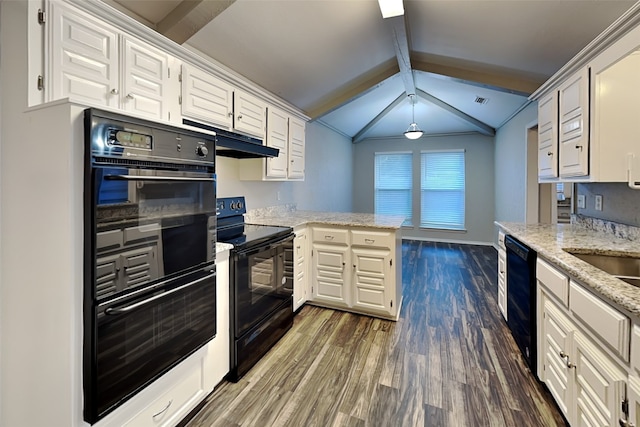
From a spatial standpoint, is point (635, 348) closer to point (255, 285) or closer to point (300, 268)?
point (255, 285)

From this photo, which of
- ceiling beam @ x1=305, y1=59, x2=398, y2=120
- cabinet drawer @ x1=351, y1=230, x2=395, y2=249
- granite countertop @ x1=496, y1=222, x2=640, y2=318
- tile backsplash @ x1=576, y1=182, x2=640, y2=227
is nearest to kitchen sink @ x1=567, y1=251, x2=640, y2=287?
granite countertop @ x1=496, y1=222, x2=640, y2=318

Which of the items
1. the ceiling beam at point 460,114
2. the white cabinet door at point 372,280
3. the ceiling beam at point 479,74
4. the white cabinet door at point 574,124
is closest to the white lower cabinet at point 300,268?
the white cabinet door at point 372,280

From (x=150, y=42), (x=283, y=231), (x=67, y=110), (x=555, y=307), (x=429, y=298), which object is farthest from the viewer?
(x=429, y=298)

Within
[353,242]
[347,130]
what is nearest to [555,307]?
[353,242]

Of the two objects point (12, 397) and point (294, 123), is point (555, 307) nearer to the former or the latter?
point (12, 397)

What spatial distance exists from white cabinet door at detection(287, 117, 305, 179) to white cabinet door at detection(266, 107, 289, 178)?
10 cm

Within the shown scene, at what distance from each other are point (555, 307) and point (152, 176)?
222 centimetres

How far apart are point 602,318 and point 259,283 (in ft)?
6.31

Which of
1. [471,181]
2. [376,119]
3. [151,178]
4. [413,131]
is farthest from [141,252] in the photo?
[471,181]

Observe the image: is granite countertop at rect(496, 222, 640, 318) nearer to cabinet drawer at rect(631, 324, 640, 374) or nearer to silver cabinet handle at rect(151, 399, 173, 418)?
cabinet drawer at rect(631, 324, 640, 374)

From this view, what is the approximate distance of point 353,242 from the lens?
298 centimetres

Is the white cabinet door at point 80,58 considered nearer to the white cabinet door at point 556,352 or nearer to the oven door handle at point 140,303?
the oven door handle at point 140,303

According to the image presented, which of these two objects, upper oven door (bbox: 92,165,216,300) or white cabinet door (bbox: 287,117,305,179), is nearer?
upper oven door (bbox: 92,165,216,300)

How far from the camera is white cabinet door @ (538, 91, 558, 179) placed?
94.0 inches
